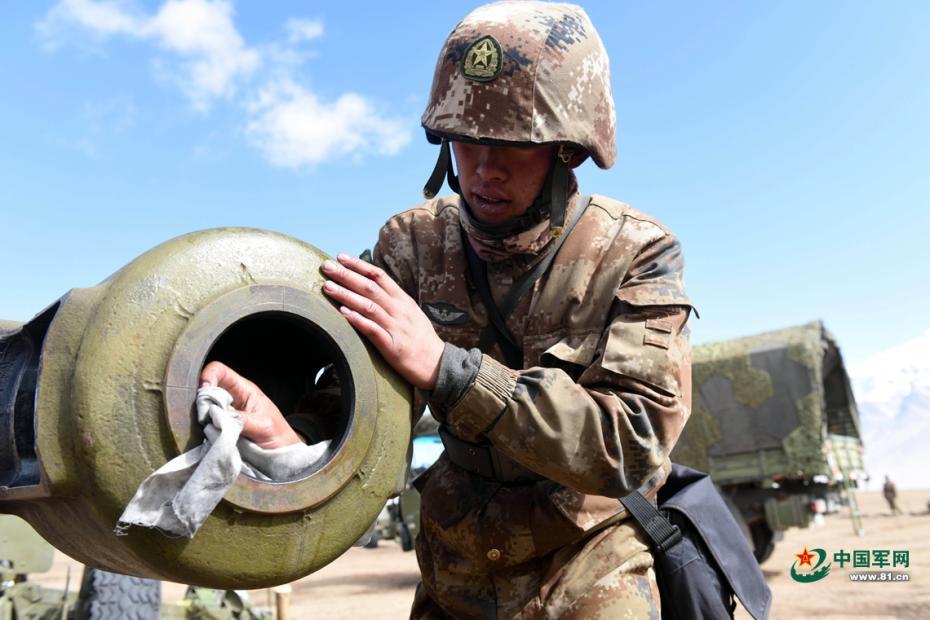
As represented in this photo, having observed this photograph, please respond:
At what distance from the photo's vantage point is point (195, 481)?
1741mm

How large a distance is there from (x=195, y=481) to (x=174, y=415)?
149mm

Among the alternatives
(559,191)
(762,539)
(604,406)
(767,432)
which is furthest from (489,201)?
(762,539)

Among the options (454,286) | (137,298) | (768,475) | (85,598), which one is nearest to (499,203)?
(454,286)

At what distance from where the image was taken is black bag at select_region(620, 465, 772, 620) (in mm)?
2635

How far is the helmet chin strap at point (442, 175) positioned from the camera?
9.66 ft

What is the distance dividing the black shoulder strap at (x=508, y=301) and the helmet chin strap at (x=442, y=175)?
1.07 feet

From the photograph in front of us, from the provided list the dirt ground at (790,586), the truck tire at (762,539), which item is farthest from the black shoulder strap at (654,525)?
the truck tire at (762,539)

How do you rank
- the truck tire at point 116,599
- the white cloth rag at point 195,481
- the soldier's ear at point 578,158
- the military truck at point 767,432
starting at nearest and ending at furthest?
1. the white cloth rag at point 195,481
2. the soldier's ear at point 578,158
3. the truck tire at point 116,599
4. the military truck at point 767,432

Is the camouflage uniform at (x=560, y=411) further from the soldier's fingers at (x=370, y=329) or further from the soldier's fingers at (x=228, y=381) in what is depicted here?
A: the soldier's fingers at (x=228, y=381)

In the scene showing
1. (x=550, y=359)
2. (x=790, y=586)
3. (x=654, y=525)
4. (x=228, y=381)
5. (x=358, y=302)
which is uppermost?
(x=358, y=302)

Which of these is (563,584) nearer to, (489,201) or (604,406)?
(604,406)

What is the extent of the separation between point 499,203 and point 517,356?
465 millimetres

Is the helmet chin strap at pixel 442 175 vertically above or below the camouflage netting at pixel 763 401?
above

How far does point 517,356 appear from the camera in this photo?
276cm
